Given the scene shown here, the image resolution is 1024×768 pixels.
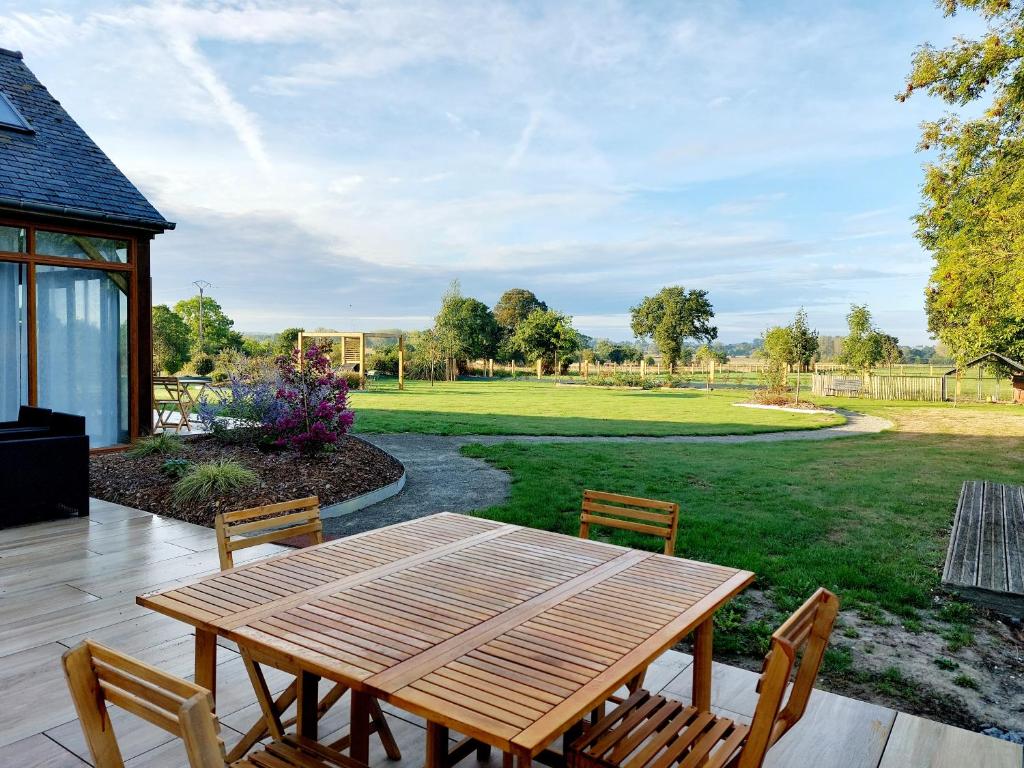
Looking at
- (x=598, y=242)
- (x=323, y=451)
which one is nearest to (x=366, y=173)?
(x=323, y=451)

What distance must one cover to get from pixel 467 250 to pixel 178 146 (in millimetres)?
17382

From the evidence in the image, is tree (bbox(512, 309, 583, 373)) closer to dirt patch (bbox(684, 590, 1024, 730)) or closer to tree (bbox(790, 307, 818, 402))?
tree (bbox(790, 307, 818, 402))

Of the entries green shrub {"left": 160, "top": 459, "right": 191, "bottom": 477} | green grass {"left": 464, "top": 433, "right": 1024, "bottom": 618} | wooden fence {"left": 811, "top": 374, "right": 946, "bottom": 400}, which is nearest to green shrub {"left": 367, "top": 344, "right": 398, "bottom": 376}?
wooden fence {"left": 811, "top": 374, "right": 946, "bottom": 400}

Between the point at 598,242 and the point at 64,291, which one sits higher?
the point at 598,242

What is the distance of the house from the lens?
25.3 ft

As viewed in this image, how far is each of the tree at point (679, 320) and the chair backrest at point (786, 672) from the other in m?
39.3

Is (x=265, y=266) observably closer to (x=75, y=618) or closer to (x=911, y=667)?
(x=75, y=618)

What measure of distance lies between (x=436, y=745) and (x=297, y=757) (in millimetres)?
397

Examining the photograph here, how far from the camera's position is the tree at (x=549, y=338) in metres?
36.7

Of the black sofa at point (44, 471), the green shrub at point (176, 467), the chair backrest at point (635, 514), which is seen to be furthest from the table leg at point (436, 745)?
the green shrub at point (176, 467)

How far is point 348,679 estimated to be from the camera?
4.98 ft

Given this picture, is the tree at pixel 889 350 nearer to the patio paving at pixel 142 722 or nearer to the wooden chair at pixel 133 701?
the patio paving at pixel 142 722

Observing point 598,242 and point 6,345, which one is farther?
point 598,242

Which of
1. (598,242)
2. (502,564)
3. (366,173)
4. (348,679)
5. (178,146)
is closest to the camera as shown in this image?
(348,679)
